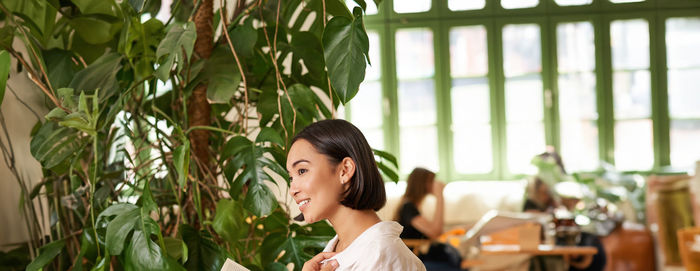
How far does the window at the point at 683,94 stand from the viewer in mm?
6582

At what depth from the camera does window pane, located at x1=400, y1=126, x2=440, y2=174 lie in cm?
688

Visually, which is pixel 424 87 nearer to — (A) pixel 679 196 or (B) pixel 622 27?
(B) pixel 622 27

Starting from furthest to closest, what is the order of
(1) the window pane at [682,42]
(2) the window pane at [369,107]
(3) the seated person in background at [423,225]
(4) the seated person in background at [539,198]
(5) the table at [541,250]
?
(2) the window pane at [369,107] → (1) the window pane at [682,42] → (4) the seated person in background at [539,198] → (3) the seated person in background at [423,225] → (5) the table at [541,250]

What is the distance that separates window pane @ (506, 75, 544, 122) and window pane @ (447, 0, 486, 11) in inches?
27.6

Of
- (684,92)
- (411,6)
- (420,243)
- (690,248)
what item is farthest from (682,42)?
(420,243)

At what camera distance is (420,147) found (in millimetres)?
6895

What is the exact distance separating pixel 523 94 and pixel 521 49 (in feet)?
1.28

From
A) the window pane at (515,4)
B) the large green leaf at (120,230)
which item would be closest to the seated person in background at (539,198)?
the window pane at (515,4)

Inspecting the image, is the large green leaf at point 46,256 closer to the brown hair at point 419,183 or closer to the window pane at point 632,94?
the brown hair at point 419,183

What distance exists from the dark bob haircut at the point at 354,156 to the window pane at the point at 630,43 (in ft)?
19.0

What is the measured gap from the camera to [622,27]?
6.60m

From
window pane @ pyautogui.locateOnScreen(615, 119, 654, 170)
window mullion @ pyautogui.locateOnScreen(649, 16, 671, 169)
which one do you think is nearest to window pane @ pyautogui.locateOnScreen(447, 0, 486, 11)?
window mullion @ pyautogui.locateOnScreen(649, 16, 671, 169)

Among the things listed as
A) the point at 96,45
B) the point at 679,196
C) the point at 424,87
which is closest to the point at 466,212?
the point at 424,87

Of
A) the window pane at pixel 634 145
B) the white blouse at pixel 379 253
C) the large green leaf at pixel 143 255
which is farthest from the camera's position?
the window pane at pixel 634 145
